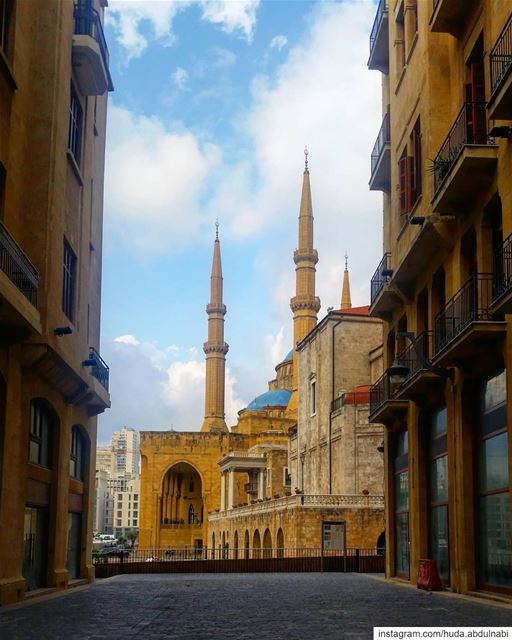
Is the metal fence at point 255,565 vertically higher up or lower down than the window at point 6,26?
lower down

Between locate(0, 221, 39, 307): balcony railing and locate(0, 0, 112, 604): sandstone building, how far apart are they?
3cm

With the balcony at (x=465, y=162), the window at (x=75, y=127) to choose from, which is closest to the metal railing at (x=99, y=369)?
the window at (x=75, y=127)

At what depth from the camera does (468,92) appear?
60.7 ft

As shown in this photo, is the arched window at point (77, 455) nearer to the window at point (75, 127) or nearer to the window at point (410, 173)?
the window at point (75, 127)

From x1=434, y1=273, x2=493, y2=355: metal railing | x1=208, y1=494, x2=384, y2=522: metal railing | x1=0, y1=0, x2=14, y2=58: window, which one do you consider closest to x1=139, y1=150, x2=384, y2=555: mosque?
x1=208, y1=494, x2=384, y2=522: metal railing

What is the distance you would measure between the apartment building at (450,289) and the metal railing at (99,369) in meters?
7.95

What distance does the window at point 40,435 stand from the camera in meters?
19.9

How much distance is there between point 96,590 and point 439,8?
1483 centimetres

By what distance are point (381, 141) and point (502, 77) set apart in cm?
1340

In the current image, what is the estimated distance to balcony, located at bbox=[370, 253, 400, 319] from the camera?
24.4m

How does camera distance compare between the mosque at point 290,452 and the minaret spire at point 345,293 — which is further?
the minaret spire at point 345,293

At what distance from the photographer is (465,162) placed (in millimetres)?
16031

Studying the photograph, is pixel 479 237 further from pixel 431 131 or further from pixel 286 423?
pixel 286 423

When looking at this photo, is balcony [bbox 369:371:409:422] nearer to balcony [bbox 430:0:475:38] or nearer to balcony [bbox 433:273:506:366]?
balcony [bbox 433:273:506:366]
